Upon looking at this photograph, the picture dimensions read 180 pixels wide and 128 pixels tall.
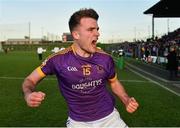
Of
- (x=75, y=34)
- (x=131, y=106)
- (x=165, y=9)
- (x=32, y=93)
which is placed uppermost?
(x=165, y=9)

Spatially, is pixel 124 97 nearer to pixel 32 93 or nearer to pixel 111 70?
pixel 111 70

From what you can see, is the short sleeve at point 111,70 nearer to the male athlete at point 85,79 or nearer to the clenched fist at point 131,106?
the male athlete at point 85,79

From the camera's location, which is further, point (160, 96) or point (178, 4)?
point (178, 4)

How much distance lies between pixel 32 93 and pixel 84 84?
59cm

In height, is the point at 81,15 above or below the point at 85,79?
above

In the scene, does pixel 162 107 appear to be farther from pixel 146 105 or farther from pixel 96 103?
pixel 96 103

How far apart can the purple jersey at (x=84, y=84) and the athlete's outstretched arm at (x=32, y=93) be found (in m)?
0.24

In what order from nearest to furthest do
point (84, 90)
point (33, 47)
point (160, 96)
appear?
point (84, 90), point (160, 96), point (33, 47)

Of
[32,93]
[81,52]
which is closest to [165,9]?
[81,52]

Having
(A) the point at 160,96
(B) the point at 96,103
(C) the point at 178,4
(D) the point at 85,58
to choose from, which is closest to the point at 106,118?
(B) the point at 96,103

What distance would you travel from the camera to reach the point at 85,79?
5.40 meters

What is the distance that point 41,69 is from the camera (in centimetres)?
562

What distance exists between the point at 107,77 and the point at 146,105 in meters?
10.4

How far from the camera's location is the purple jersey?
5.41 meters
